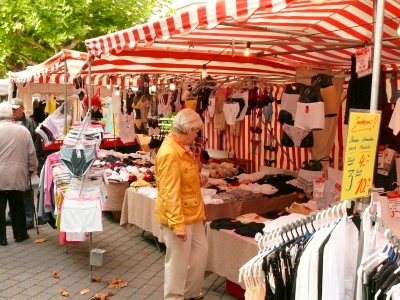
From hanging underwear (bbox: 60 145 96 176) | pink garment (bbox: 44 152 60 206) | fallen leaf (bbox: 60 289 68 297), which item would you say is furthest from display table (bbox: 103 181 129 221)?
fallen leaf (bbox: 60 289 68 297)

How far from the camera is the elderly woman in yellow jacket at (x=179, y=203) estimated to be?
12.6 ft

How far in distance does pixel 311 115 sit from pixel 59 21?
9712 mm

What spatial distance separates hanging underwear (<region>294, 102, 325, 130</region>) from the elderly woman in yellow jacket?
1851 mm

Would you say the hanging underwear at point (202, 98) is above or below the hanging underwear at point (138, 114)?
above

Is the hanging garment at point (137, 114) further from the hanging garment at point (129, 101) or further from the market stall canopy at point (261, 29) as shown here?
the market stall canopy at point (261, 29)

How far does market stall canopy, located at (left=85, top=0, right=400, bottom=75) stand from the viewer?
117 inches

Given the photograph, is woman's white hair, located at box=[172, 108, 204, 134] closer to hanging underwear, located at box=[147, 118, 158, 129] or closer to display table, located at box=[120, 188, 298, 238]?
display table, located at box=[120, 188, 298, 238]

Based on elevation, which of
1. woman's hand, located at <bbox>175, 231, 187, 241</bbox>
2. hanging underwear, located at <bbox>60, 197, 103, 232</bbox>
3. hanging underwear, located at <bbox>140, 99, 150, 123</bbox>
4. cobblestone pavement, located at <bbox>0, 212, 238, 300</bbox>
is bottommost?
cobblestone pavement, located at <bbox>0, 212, 238, 300</bbox>

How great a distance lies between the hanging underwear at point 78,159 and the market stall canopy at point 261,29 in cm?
111

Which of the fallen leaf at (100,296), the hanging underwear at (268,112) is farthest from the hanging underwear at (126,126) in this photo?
the fallen leaf at (100,296)

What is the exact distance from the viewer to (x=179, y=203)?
12.6 ft

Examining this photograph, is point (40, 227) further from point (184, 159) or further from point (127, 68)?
point (184, 159)

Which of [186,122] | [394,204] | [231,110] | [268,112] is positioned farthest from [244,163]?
[186,122]

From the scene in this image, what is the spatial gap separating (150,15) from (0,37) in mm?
4785
